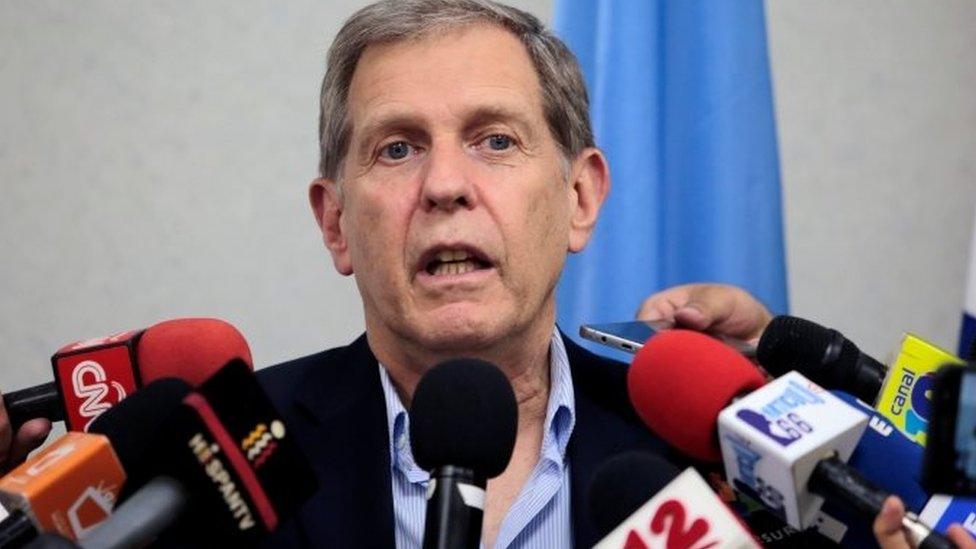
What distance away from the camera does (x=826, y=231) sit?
10.7ft

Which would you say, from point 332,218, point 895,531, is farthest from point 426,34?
point 895,531

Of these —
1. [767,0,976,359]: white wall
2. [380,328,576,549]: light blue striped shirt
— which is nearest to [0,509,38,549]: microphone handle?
[380,328,576,549]: light blue striped shirt

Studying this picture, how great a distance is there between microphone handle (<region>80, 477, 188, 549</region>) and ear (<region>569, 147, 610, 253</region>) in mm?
1065

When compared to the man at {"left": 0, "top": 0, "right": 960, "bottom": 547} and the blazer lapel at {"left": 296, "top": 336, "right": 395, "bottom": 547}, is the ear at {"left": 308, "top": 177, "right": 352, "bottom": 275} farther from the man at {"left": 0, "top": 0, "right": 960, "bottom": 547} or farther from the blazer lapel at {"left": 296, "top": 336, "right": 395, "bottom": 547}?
the blazer lapel at {"left": 296, "top": 336, "right": 395, "bottom": 547}

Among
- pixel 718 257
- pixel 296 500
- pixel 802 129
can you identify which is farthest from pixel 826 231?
pixel 296 500

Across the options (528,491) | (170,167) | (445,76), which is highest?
(445,76)

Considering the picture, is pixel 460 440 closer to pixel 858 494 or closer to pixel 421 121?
pixel 858 494

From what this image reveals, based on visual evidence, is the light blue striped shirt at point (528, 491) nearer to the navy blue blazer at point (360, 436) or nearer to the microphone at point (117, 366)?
the navy blue blazer at point (360, 436)

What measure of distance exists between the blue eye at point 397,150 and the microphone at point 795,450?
27.9 inches

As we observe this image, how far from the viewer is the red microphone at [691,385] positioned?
1237mm

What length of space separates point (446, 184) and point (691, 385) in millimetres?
548

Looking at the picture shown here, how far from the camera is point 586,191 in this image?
1.98 metres

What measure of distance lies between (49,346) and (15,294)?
5.6 inches

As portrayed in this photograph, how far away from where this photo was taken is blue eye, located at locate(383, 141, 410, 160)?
1.77 meters
